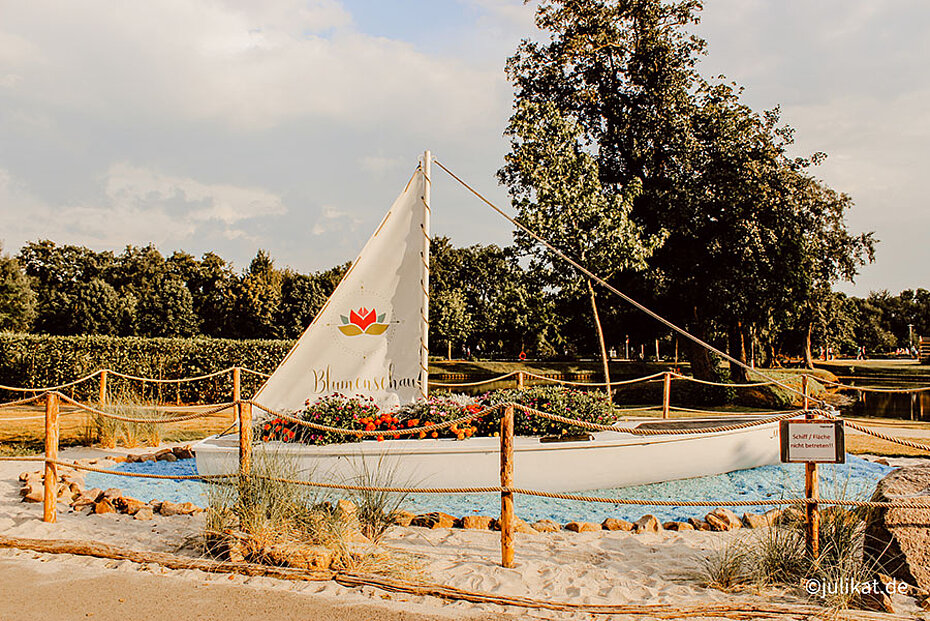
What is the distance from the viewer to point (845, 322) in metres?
52.1

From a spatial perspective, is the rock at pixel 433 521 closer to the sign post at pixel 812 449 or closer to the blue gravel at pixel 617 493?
the blue gravel at pixel 617 493

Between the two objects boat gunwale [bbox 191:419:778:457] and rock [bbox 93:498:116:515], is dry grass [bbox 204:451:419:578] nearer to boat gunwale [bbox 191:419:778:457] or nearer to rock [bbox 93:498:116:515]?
boat gunwale [bbox 191:419:778:457]

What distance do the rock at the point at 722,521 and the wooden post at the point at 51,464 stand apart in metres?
6.21

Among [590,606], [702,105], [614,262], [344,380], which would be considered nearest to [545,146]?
[614,262]

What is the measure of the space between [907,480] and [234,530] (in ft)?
16.8

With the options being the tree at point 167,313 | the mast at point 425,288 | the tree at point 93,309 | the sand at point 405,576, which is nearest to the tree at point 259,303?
the tree at point 167,313

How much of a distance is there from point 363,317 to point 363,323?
0.08 m

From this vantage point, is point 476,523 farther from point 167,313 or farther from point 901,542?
point 167,313

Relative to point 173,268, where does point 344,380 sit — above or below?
below

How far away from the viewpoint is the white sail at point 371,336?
8750mm

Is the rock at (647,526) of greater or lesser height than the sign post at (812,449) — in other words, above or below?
below

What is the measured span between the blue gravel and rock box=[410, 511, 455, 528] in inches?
46.7

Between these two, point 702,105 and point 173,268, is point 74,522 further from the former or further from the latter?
point 173,268

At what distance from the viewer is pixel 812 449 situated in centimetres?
457
